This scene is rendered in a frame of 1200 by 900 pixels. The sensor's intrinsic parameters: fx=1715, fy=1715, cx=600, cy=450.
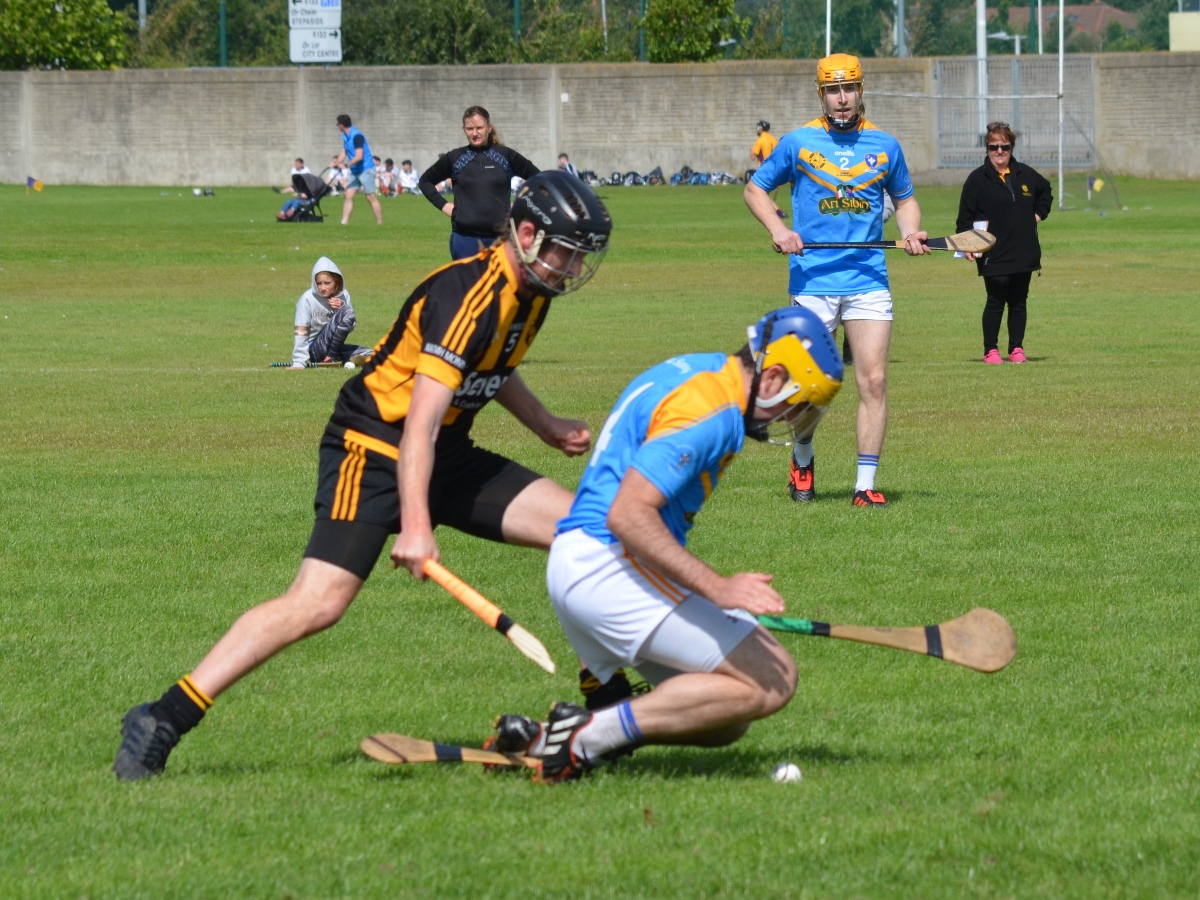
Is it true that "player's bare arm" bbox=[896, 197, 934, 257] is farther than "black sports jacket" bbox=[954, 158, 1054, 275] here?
No

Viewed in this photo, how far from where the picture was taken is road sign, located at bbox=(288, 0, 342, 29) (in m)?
59.2

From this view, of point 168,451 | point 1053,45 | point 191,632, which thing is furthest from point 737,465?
point 1053,45

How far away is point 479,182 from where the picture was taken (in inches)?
605

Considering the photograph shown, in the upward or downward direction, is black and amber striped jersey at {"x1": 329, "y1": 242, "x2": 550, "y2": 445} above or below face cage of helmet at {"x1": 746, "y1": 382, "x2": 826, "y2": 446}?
above

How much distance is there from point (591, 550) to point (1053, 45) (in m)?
125

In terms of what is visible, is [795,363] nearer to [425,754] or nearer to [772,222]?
[425,754]

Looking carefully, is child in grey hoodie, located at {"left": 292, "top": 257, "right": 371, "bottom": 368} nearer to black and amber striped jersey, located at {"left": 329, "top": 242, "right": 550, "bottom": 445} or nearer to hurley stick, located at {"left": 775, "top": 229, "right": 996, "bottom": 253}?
hurley stick, located at {"left": 775, "top": 229, "right": 996, "bottom": 253}

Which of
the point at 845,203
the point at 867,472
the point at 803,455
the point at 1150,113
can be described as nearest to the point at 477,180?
the point at 845,203

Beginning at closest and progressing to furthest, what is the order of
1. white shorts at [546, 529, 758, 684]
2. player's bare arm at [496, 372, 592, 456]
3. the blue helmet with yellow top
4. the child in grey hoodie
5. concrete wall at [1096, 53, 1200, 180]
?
the blue helmet with yellow top, white shorts at [546, 529, 758, 684], player's bare arm at [496, 372, 592, 456], the child in grey hoodie, concrete wall at [1096, 53, 1200, 180]

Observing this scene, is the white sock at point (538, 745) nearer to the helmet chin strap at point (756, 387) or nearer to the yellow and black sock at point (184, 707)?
the yellow and black sock at point (184, 707)

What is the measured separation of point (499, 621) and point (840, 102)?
5.42 m

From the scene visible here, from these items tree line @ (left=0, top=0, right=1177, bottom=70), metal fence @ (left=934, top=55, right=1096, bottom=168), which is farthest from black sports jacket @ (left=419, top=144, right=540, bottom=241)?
tree line @ (left=0, top=0, right=1177, bottom=70)

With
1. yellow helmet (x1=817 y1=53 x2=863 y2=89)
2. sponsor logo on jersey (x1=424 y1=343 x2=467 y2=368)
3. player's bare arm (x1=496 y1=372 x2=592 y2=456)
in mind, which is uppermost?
yellow helmet (x1=817 y1=53 x2=863 y2=89)

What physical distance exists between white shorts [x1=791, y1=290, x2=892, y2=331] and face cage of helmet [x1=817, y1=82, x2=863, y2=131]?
0.94 meters
